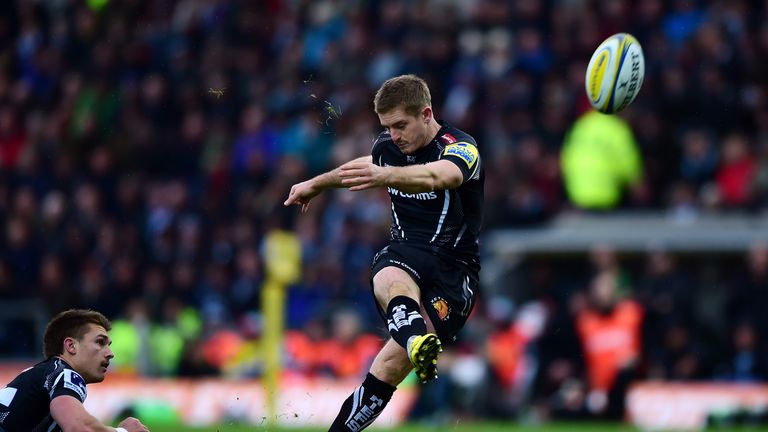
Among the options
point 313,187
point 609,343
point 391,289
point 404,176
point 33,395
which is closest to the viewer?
point 404,176

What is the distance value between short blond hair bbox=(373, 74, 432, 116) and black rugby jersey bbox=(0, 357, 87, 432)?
2444mm

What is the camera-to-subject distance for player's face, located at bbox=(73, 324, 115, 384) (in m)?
8.34

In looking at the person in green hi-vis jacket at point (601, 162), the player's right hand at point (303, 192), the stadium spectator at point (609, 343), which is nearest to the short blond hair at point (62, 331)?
the player's right hand at point (303, 192)

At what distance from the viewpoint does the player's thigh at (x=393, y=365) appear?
28.9ft

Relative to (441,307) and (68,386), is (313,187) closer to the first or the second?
(441,307)

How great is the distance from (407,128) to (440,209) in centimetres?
60

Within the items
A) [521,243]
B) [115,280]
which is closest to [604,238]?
[521,243]

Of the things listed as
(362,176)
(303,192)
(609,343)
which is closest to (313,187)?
(303,192)

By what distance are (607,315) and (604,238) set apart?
1.65 m

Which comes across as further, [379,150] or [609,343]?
[609,343]

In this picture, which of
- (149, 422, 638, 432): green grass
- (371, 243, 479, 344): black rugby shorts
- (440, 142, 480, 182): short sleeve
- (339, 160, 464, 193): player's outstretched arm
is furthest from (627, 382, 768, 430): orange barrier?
(339, 160, 464, 193): player's outstretched arm

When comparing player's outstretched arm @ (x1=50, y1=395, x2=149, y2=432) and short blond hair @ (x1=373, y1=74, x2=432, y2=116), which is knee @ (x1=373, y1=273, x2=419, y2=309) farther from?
player's outstretched arm @ (x1=50, y1=395, x2=149, y2=432)

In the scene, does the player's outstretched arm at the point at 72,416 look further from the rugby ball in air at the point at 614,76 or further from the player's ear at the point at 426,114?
the rugby ball in air at the point at 614,76

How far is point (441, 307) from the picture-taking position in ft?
29.2
